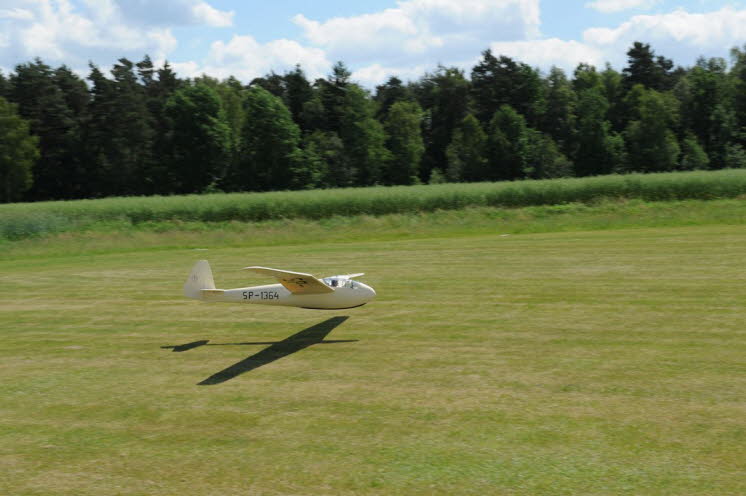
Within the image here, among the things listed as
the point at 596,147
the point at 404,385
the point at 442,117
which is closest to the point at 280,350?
the point at 404,385

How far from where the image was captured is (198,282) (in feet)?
51.7

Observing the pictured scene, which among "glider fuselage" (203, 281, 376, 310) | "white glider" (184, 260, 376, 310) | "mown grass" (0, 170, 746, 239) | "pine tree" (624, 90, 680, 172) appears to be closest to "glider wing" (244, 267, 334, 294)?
"white glider" (184, 260, 376, 310)

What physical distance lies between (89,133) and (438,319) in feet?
275

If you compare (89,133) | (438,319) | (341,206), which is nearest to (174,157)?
(89,133)

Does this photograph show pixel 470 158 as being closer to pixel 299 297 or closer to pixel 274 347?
pixel 299 297

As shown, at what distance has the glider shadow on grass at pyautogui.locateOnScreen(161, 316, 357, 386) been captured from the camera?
42.7 ft

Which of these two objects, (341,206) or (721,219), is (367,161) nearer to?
(341,206)

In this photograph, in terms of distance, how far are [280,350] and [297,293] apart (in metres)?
1.60

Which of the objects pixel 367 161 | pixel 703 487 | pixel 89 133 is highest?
pixel 89 133

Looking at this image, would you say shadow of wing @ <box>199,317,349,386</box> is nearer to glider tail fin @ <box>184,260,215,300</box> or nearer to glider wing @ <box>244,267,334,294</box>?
glider wing @ <box>244,267,334,294</box>

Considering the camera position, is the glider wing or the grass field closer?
the grass field

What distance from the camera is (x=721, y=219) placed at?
1302 inches

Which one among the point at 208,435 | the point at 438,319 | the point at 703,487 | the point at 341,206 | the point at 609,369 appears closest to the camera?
the point at 703,487

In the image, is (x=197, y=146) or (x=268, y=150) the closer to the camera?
(x=268, y=150)
